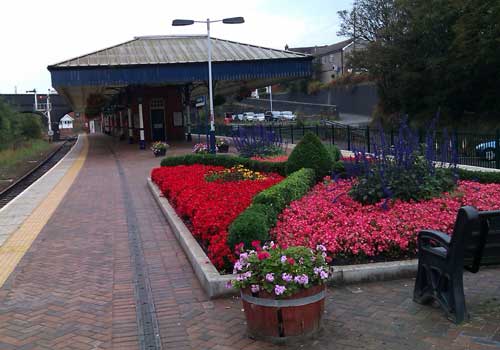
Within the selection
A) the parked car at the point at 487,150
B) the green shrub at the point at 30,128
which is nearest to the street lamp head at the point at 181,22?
the parked car at the point at 487,150

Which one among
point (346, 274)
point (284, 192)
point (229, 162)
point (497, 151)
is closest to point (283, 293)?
point (346, 274)

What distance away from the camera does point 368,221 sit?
21.6 feet

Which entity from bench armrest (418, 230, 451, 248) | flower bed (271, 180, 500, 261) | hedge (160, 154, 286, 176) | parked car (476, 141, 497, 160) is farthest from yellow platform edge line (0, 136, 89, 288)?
parked car (476, 141, 497, 160)

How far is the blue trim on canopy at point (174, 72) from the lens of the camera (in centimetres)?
2848

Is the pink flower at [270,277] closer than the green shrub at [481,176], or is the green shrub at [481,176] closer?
the pink flower at [270,277]

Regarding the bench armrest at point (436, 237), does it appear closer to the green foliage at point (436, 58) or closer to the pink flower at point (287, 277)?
the pink flower at point (287, 277)

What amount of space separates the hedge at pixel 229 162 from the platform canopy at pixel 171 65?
13.3 m

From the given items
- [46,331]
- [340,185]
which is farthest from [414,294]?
[340,185]

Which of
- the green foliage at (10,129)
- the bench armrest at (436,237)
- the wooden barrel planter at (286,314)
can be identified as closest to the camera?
the wooden barrel planter at (286,314)

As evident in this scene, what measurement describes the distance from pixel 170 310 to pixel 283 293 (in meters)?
1.47

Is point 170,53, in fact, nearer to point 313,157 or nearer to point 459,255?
point 313,157

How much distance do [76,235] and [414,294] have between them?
5647mm

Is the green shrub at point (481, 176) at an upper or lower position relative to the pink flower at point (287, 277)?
upper

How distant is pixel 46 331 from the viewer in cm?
486
